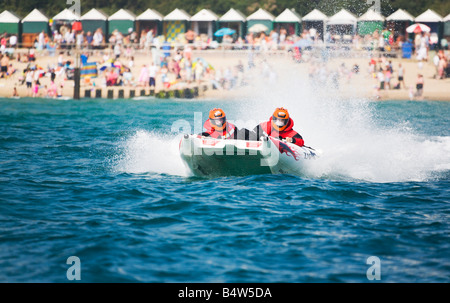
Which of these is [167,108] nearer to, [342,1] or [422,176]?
[342,1]

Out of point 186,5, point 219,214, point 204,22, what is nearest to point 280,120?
point 219,214

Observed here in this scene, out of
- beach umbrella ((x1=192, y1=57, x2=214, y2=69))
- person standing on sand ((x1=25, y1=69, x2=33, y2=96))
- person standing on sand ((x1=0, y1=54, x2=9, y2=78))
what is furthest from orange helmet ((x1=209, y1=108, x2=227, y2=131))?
person standing on sand ((x1=0, y1=54, x2=9, y2=78))

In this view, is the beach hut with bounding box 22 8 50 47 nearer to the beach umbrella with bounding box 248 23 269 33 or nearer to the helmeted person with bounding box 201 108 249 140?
the beach umbrella with bounding box 248 23 269 33

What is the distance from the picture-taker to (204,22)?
4325 centimetres

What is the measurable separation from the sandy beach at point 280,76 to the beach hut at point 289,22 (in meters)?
5.45

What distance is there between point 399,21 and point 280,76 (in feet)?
40.9

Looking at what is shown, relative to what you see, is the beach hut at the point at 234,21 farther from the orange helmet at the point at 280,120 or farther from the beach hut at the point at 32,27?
the orange helmet at the point at 280,120

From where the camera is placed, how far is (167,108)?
96.3ft

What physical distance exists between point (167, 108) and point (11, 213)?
19.6 m

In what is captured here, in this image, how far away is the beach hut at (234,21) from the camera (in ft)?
135

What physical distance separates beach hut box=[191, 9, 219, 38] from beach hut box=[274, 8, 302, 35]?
14.2 ft

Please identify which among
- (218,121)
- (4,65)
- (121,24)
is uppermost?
(121,24)

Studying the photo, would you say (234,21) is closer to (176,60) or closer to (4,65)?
(176,60)
